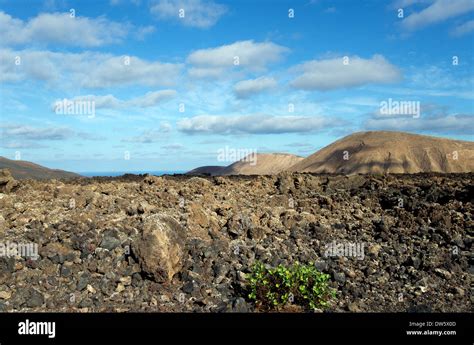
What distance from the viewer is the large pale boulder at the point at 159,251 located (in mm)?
9320

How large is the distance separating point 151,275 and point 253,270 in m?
2.15

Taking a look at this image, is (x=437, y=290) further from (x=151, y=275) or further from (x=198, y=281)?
(x=151, y=275)

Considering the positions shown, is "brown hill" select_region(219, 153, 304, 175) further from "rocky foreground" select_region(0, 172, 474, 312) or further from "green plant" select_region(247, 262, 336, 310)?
"green plant" select_region(247, 262, 336, 310)

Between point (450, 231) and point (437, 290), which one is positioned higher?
point (450, 231)

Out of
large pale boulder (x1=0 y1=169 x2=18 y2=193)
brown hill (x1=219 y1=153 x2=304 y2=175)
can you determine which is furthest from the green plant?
brown hill (x1=219 y1=153 x2=304 y2=175)

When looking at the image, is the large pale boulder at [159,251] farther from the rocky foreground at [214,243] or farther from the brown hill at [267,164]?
the brown hill at [267,164]

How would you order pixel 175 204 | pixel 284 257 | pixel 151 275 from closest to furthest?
pixel 151 275 → pixel 284 257 → pixel 175 204

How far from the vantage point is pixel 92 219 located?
1140cm

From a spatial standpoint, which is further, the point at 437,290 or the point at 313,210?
the point at 313,210

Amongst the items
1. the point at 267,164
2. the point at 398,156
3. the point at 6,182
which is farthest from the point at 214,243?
the point at 267,164

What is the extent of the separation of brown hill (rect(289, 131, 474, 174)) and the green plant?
69.2m

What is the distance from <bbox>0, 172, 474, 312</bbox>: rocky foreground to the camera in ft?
29.7
